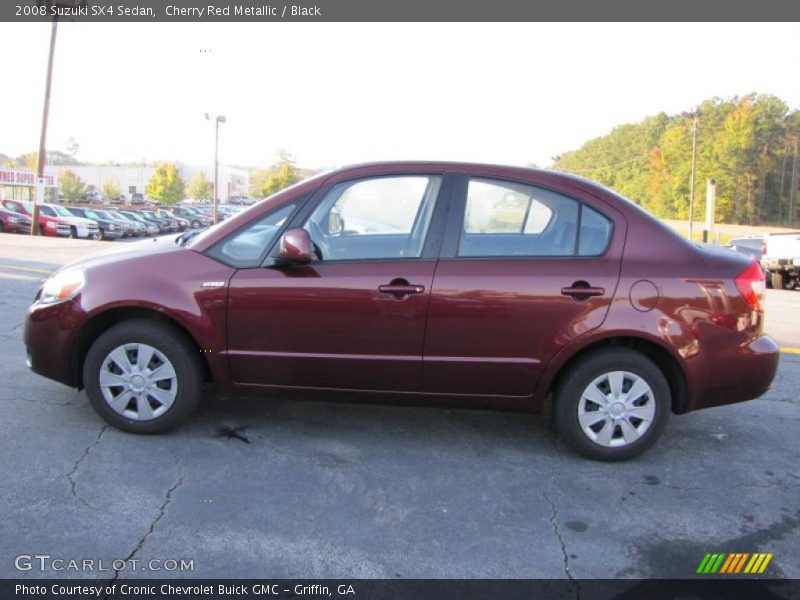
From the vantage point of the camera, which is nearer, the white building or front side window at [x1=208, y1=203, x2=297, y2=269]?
front side window at [x1=208, y1=203, x2=297, y2=269]

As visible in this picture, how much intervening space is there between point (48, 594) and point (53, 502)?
722mm

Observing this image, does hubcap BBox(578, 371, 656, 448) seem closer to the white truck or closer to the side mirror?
the side mirror

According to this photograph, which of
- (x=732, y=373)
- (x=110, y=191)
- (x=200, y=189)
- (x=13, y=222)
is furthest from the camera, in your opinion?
(x=200, y=189)

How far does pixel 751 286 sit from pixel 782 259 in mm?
15925

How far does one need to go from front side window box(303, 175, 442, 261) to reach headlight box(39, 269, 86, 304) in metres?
1.39

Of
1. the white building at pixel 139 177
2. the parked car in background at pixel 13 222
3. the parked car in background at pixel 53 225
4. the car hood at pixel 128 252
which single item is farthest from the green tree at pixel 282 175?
the car hood at pixel 128 252

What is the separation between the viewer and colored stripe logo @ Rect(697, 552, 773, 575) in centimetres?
277

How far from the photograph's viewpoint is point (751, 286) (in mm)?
3625

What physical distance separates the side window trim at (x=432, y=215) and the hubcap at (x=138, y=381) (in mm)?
873

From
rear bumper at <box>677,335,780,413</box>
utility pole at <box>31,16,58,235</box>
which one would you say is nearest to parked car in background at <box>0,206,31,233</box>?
utility pole at <box>31,16,58,235</box>

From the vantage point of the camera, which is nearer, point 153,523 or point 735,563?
point 735,563

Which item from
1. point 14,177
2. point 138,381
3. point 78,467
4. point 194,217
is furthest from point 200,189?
point 78,467

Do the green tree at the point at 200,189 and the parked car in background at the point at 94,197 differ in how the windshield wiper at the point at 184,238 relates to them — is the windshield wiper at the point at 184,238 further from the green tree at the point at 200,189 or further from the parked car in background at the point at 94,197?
the green tree at the point at 200,189

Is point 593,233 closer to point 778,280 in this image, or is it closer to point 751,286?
point 751,286
